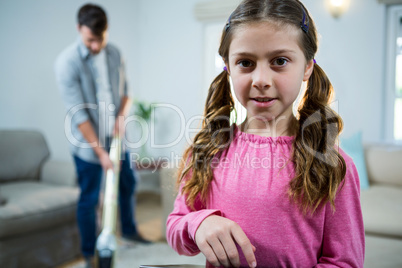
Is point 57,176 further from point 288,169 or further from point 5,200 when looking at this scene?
point 288,169

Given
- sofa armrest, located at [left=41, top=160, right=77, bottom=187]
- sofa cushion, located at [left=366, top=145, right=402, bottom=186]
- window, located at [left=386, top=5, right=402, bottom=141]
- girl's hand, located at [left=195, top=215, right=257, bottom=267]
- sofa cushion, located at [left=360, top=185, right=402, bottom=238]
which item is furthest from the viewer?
window, located at [left=386, top=5, right=402, bottom=141]

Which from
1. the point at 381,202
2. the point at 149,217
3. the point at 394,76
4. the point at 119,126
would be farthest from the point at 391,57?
the point at 149,217

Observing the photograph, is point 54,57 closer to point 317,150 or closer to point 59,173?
point 59,173

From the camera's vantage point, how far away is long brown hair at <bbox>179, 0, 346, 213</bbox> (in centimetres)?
42

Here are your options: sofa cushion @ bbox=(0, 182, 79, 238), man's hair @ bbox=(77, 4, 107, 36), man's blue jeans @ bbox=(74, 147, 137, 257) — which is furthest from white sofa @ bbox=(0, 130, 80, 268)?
man's hair @ bbox=(77, 4, 107, 36)

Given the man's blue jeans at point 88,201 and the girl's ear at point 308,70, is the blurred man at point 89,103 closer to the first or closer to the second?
the man's blue jeans at point 88,201

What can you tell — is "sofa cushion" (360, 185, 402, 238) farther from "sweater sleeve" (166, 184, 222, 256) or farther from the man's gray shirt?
the man's gray shirt

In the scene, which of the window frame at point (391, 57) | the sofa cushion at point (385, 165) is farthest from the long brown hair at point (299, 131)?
the window frame at point (391, 57)

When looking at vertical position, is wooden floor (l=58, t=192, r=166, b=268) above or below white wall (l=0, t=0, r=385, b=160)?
below

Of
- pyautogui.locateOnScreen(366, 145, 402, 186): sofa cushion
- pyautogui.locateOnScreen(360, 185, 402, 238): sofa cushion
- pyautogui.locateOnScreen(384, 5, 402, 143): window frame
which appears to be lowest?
pyautogui.locateOnScreen(360, 185, 402, 238): sofa cushion

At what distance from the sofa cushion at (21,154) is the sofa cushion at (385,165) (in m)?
1.98

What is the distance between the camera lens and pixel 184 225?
43 cm

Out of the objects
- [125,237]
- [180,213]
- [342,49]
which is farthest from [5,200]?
[342,49]

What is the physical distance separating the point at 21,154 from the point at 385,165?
2108 mm
